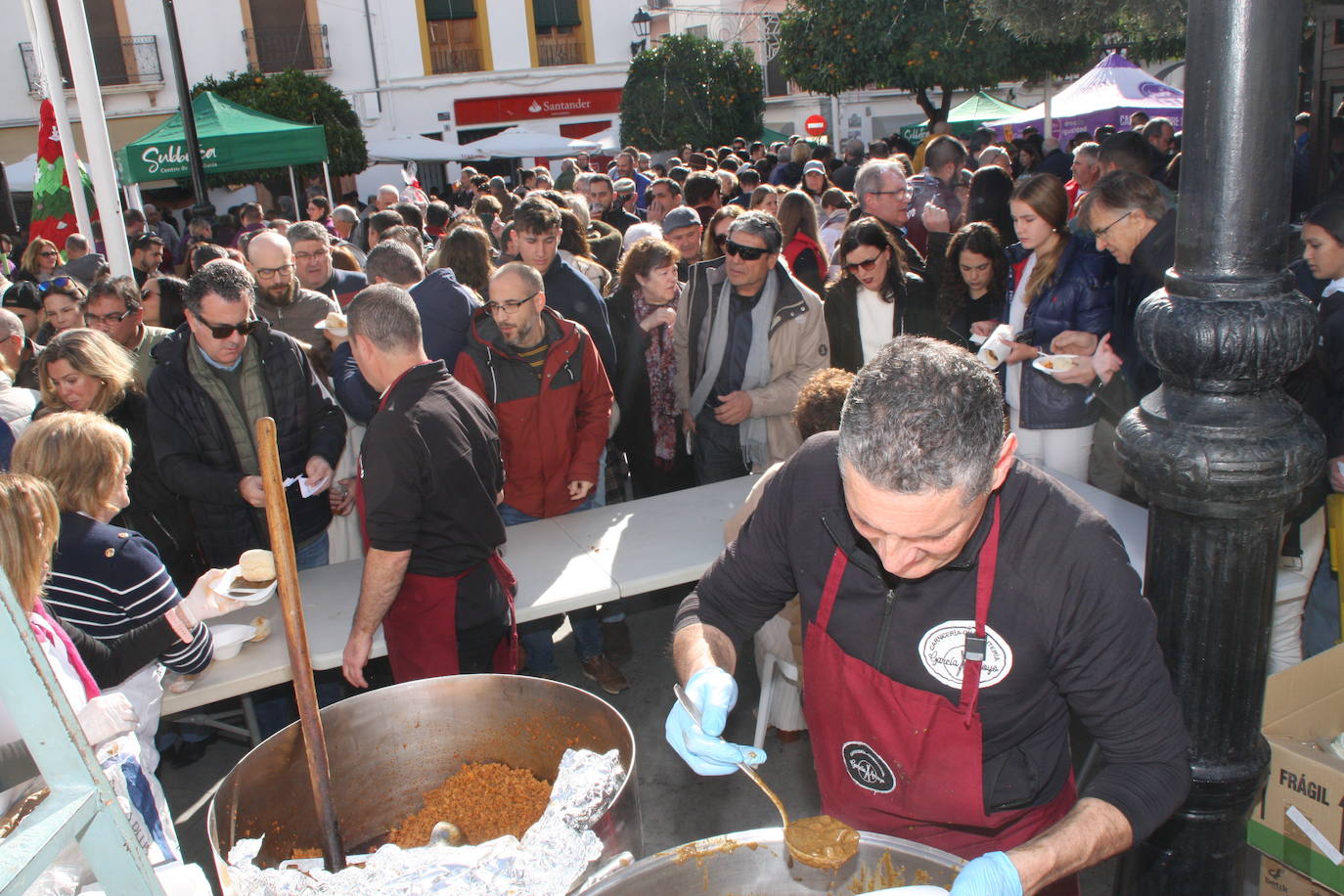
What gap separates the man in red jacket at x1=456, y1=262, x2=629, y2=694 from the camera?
3812 mm

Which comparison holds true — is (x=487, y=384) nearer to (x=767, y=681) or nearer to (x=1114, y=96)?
(x=767, y=681)

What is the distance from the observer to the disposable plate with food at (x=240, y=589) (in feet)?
10.1

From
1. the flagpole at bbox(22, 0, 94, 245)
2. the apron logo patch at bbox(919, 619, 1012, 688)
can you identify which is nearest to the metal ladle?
the apron logo patch at bbox(919, 619, 1012, 688)

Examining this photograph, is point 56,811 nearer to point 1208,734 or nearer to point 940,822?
point 940,822

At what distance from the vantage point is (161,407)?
3537mm

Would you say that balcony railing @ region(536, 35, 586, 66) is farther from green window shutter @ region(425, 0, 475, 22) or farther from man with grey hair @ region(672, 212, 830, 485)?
man with grey hair @ region(672, 212, 830, 485)

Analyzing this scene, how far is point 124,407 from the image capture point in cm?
374

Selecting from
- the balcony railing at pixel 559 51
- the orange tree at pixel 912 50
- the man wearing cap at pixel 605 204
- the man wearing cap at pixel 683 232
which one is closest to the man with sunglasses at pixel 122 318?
the man wearing cap at pixel 683 232

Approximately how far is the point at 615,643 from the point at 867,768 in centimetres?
273

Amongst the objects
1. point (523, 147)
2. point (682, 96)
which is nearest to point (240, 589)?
point (523, 147)

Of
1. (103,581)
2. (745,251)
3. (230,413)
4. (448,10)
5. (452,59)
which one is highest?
(448,10)

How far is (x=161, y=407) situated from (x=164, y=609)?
3.76ft

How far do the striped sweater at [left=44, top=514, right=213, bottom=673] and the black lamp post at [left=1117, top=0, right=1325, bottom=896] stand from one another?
2.38 m

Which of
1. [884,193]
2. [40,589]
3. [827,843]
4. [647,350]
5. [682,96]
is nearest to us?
[827,843]
